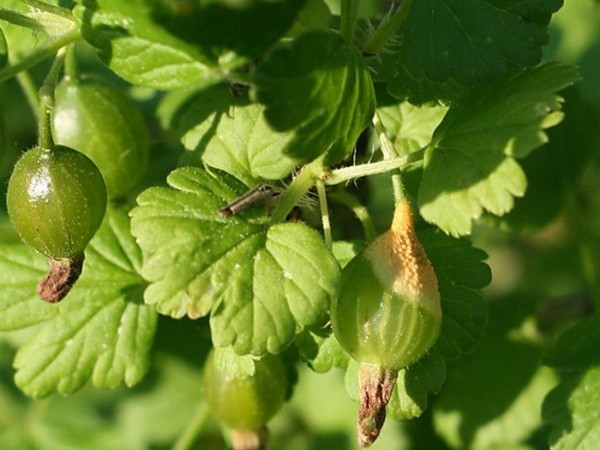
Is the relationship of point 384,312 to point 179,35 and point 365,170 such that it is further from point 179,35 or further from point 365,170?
point 179,35

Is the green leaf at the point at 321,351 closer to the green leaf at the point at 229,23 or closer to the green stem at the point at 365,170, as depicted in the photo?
the green stem at the point at 365,170

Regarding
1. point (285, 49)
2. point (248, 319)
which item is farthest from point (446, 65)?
point (248, 319)

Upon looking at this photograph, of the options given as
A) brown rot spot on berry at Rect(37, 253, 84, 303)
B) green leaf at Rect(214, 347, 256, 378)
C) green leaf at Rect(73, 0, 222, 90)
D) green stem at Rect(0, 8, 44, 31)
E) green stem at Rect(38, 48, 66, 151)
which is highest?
green leaf at Rect(73, 0, 222, 90)

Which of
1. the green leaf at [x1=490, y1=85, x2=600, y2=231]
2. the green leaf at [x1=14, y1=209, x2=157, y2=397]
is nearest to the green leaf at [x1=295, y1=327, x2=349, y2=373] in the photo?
the green leaf at [x1=14, y1=209, x2=157, y2=397]

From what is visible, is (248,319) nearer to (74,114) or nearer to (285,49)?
(285,49)

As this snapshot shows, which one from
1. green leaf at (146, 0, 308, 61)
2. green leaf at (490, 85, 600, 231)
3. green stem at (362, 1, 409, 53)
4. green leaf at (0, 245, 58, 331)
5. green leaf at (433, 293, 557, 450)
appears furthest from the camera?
green leaf at (490, 85, 600, 231)

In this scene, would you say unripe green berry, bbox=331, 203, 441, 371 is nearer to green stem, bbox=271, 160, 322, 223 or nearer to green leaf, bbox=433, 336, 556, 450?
green stem, bbox=271, 160, 322, 223
